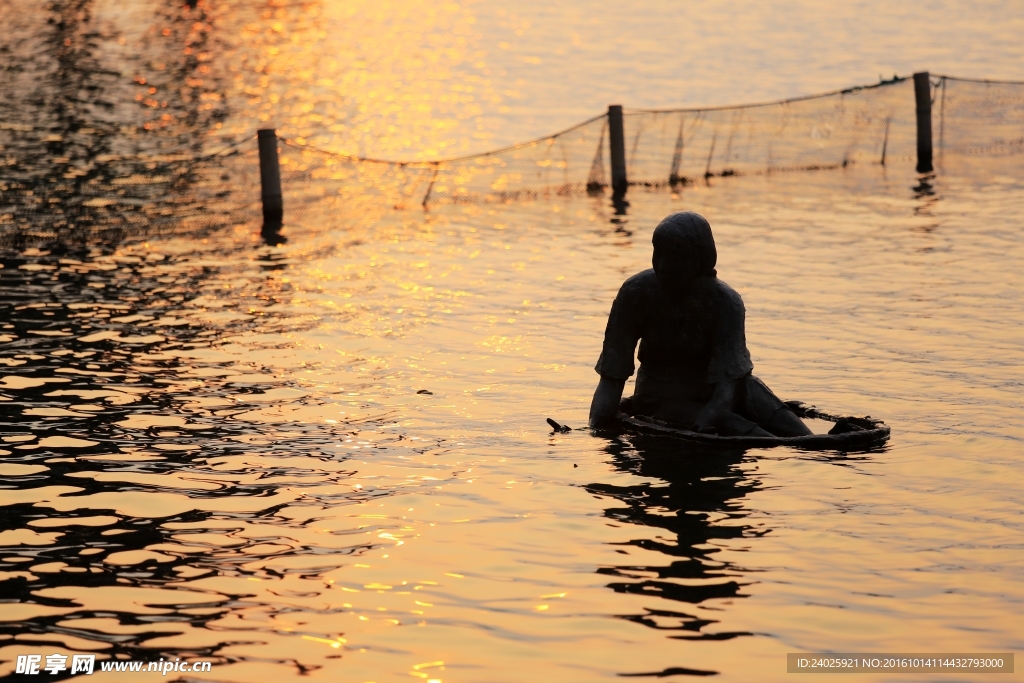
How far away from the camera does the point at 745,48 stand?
216 feet

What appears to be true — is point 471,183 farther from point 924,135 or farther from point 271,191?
point 924,135

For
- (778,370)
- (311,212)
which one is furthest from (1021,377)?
(311,212)

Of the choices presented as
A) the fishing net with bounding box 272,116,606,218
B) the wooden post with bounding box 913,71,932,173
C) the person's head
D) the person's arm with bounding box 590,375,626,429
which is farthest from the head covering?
the wooden post with bounding box 913,71,932,173

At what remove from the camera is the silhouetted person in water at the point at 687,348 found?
1056 centimetres

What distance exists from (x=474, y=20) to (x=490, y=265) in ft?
242

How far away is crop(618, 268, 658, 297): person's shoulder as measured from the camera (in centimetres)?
1080

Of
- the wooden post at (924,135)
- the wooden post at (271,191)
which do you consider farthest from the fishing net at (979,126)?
the wooden post at (271,191)

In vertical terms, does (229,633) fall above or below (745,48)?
below

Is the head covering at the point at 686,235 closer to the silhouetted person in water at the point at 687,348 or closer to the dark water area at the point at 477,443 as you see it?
the silhouetted person in water at the point at 687,348

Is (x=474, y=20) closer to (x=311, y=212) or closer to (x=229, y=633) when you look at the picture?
(x=311, y=212)

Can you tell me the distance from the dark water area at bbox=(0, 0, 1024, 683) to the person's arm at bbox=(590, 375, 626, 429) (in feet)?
0.73

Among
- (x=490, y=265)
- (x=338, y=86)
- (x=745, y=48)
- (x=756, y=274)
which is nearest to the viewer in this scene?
(x=756, y=274)

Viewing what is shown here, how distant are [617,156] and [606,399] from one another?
1620 cm

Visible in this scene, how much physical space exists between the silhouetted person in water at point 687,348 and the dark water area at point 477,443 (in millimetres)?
268
